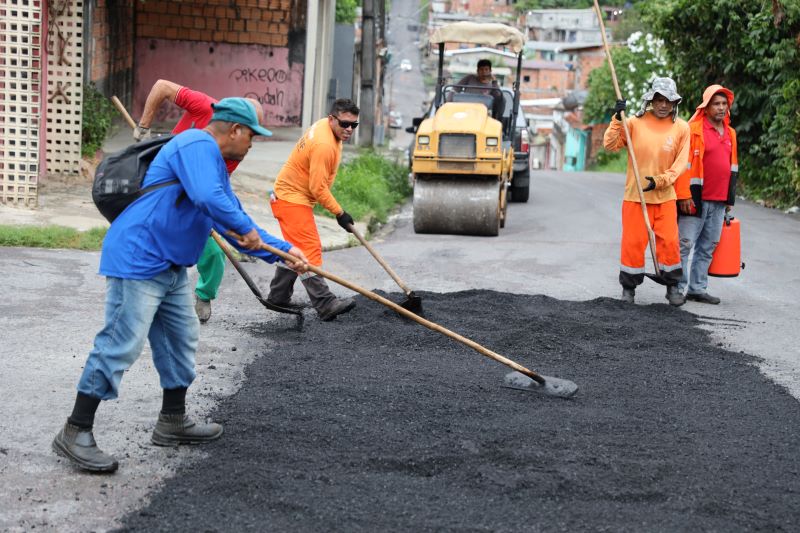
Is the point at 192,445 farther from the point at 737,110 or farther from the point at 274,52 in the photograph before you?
the point at 274,52

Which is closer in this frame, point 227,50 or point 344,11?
point 227,50

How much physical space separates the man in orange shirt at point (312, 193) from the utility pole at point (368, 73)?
16.0 metres

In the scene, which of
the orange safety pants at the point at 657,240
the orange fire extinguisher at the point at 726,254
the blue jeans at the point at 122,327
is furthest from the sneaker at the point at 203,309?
the orange fire extinguisher at the point at 726,254

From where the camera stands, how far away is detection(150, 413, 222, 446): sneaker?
17.7 feet

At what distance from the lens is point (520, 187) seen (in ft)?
57.5

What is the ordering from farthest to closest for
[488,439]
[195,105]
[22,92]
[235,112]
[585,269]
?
[22,92] < [585,269] < [195,105] < [488,439] < [235,112]

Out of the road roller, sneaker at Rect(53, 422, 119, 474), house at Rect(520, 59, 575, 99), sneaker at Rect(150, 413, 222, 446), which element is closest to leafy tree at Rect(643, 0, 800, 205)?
the road roller

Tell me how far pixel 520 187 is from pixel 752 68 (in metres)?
4.78

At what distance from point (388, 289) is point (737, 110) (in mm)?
11798

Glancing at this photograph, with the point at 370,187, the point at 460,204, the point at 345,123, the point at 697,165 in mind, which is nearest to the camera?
the point at 345,123

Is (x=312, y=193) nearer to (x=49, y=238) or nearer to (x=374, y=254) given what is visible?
(x=374, y=254)

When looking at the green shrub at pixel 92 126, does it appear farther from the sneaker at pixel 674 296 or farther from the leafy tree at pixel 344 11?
the leafy tree at pixel 344 11

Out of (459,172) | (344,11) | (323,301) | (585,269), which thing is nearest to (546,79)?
(344,11)

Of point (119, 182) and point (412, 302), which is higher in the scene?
point (119, 182)
